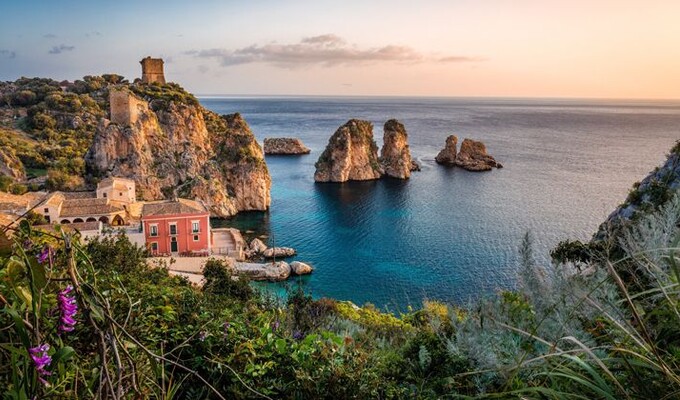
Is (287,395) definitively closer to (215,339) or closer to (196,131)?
(215,339)

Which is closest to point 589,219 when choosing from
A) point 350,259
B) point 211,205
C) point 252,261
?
point 350,259

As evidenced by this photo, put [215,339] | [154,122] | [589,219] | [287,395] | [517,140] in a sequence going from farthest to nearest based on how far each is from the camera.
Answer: [517,140]
[154,122]
[589,219]
[215,339]
[287,395]

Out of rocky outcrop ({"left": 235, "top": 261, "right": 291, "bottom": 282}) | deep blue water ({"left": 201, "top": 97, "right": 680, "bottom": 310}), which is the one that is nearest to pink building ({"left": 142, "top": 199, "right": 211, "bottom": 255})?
rocky outcrop ({"left": 235, "top": 261, "right": 291, "bottom": 282})

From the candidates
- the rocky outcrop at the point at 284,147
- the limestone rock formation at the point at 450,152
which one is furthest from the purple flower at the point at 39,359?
the rocky outcrop at the point at 284,147

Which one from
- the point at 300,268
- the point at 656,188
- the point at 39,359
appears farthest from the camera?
the point at 300,268

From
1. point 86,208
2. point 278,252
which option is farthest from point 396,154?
point 86,208

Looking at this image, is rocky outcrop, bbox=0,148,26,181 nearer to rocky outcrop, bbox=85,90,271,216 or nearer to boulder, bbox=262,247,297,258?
rocky outcrop, bbox=85,90,271,216

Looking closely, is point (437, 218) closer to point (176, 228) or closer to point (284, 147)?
point (176, 228)
